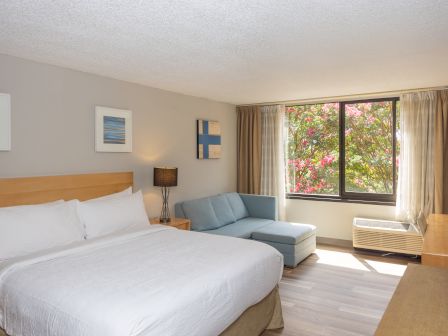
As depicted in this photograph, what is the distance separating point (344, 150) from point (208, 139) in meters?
2.13

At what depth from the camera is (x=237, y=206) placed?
5.43m

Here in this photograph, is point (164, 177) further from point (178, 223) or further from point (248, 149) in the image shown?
point (248, 149)

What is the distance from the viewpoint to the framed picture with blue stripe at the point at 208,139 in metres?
5.27

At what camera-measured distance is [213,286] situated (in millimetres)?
2129

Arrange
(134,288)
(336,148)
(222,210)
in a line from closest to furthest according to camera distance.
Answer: (134,288) < (222,210) < (336,148)

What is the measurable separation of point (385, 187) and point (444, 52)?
2623 millimetres

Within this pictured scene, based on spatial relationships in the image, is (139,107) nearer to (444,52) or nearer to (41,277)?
(41,277)

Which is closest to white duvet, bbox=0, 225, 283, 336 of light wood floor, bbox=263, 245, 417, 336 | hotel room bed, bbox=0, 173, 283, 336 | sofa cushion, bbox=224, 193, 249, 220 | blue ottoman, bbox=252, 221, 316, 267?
hotel room bed, bbox=0, 173, 283, 336

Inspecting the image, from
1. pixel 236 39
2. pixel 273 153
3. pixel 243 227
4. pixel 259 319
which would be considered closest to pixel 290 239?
pixel 243 227

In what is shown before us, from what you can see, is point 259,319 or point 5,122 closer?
point 259,319

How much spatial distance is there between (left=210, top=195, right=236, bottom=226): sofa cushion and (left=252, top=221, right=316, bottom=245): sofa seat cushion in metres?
0.52

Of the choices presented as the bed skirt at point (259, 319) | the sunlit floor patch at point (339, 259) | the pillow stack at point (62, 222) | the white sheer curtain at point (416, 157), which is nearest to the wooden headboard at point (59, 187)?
the pillow stack at point (62, 222)

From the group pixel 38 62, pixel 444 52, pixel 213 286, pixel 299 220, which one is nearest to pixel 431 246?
pixel 213 286

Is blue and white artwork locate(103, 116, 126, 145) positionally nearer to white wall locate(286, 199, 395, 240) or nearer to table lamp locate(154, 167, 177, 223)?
table lamp locate(154, 167, 177, 223)
